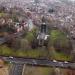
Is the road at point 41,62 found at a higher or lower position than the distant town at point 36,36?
lower

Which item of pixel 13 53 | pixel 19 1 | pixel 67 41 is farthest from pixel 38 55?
pixel 19 1

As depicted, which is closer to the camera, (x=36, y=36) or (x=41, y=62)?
(x=41, y=62)

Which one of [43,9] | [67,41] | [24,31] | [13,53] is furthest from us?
[43,9]

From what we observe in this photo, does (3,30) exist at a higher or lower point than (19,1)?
lower

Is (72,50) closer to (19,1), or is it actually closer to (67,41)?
(67,41)

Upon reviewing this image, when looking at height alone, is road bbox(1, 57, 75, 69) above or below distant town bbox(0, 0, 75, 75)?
Result: below

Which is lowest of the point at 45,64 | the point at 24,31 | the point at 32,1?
the point at 45,64

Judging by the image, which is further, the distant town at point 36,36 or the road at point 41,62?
the distant town at point 36,36

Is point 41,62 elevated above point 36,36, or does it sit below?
below

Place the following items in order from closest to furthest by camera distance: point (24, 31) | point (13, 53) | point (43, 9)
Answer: point (13, 53) → point (24, 31) → point (43, 9)

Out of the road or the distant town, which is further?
the distant town

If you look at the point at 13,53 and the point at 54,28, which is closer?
the point at 13,53
